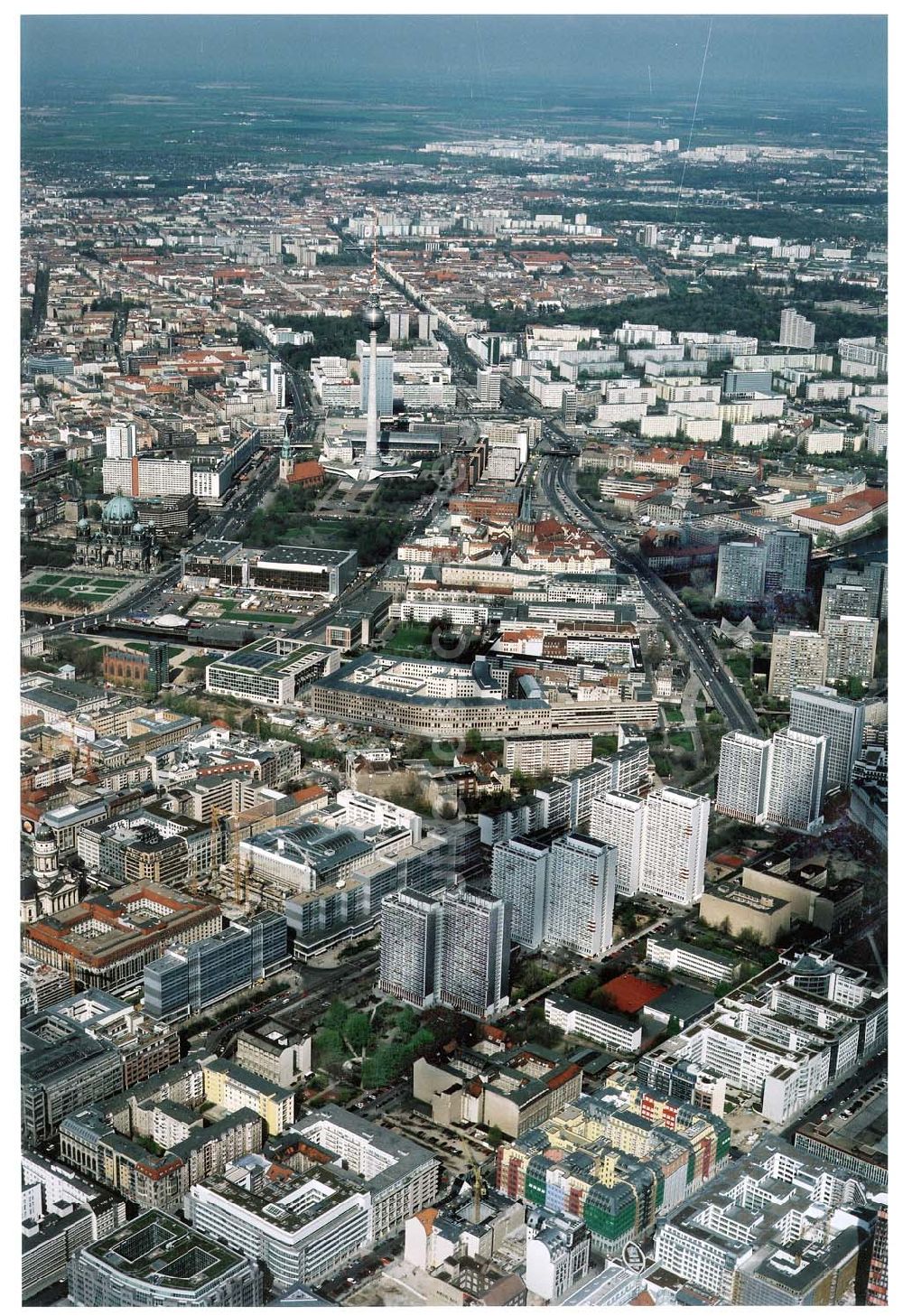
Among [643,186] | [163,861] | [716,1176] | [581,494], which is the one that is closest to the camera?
[716,1176]

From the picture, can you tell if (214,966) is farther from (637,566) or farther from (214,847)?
(637,566)

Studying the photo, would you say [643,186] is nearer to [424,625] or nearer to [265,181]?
[265,181]

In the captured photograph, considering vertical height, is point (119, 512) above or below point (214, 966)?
above

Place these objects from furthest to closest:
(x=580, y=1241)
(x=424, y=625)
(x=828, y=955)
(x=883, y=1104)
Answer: (x=424, y=625) → (x=828, y=955) → (x=883, y=1104) → (x=580, y=1241)

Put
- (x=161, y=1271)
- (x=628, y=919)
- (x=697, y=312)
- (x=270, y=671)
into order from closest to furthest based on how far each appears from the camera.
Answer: (x=161, y=1271)
(x=628, y=919)
(x=270, y=671)
(x=697, y=312)

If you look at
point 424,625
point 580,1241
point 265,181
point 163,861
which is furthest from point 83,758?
point 265,181

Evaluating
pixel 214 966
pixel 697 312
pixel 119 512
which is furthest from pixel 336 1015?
pixel 697 312

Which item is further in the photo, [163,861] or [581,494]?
[581,494]
